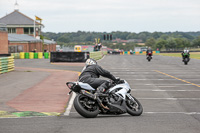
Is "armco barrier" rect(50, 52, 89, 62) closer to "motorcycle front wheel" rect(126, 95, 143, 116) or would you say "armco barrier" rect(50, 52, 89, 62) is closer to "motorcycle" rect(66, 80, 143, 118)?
"motorcycle" rect(66, 80, 143, 118)

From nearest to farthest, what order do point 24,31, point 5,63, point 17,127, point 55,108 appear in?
point 17,127 → point 55,108 → point 5,63 → point 24,31

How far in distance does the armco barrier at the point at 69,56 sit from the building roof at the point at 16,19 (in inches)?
2162

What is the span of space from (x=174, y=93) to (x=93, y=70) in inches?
246

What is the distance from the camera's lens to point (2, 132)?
752 cm

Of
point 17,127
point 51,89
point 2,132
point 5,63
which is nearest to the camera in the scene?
point 2,132

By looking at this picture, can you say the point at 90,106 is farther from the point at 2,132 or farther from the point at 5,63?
the point at 5,63

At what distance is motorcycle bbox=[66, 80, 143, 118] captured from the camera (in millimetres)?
9281

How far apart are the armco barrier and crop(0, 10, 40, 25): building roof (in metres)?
54.9

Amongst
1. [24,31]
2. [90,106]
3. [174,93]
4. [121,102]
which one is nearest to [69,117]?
[90,106]

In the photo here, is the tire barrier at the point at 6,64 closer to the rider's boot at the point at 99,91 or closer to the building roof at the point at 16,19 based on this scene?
the rider's boot at the point at 99,91

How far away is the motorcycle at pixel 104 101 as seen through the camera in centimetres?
928

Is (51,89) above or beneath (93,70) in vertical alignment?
beneath

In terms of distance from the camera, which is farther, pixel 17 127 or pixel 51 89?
pixel 51 89

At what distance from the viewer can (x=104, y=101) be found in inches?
381
